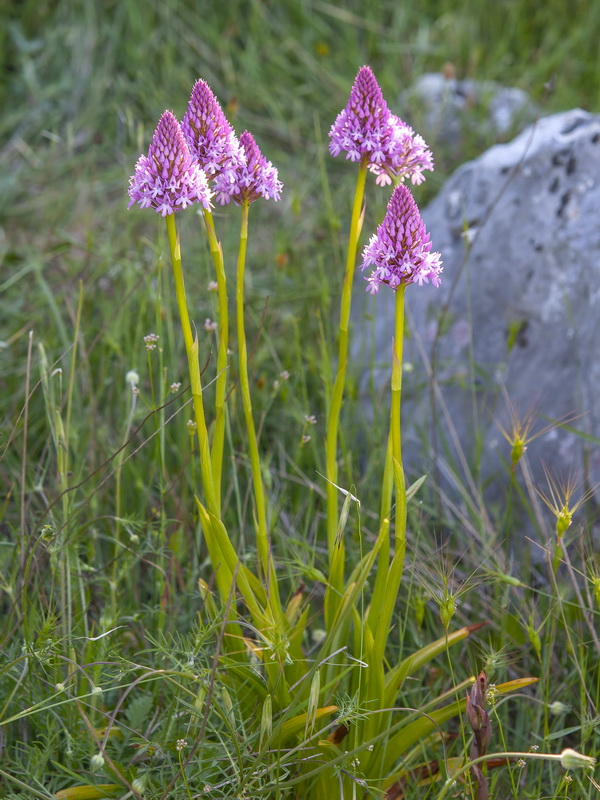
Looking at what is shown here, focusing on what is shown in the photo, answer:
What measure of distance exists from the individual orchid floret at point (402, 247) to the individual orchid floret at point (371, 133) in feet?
0.46

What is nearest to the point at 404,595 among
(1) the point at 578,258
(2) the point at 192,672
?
(2) the point at 192,672

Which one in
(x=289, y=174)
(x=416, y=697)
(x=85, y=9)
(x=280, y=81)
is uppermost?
(x=85, y=9)

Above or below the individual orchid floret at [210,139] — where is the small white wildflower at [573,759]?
below

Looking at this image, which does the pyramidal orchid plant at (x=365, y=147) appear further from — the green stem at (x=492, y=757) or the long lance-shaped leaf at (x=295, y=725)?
the green stem at (x=492, y=757)

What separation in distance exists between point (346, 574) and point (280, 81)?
10.5ft

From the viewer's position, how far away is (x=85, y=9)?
4.52m

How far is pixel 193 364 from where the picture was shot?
1.44m

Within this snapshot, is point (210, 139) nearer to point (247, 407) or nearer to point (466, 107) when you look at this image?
point (247, 407)

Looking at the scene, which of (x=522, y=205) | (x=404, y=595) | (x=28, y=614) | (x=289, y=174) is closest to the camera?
(x=28, y=614)

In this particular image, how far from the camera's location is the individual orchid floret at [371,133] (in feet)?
4.70

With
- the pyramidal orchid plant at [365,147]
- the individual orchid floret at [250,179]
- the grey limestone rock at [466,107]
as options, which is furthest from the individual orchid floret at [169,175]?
the grey limestone rock at [466,107]

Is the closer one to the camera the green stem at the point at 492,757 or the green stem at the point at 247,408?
the green stem at the point at 492,757

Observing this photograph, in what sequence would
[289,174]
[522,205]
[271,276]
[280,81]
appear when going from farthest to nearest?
[280,81] < [289,174] < [271,276] < [522,205]

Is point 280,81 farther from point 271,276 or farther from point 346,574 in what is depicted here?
point 346,574
